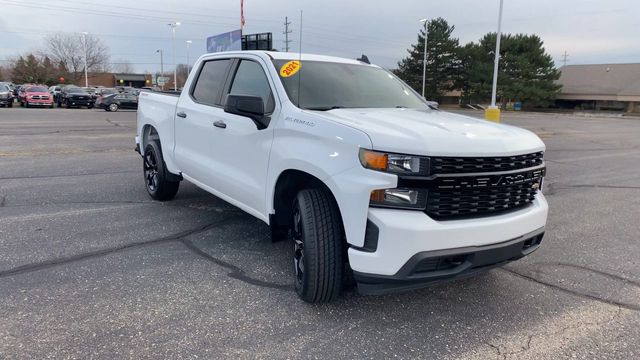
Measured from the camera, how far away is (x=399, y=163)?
300 centimetres

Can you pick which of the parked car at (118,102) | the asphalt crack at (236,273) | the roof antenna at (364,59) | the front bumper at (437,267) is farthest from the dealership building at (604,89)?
the front bumper at (437,267)

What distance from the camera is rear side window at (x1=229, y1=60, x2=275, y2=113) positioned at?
415 centimetres

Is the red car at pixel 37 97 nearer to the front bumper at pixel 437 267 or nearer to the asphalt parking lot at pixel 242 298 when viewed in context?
the asphalt parking lot at pixel 242 298

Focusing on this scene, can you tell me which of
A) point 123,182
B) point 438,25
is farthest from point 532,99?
point 123,182

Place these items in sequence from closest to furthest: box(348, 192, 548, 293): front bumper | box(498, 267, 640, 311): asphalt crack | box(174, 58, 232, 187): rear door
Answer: box(348, 192, 548, 293): front bumper < box(498, 267, 640, 311): asphalt crack < box(174, 58, 232, 187): rear door

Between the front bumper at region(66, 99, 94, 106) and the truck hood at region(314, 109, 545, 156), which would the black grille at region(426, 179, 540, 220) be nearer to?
the truck hood at region(314, 109, 545, 156)

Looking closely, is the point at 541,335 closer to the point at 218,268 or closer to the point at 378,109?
the point at 378,109

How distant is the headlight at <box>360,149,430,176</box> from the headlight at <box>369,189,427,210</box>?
0.12m

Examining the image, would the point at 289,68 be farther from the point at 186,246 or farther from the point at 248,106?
the point at 186,246

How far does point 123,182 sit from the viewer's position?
789cm

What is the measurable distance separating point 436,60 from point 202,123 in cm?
6365

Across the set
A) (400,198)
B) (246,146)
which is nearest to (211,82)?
(246,146)

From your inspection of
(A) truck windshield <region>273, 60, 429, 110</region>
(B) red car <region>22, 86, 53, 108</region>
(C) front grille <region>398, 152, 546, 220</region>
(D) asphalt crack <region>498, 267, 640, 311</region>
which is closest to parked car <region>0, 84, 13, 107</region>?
(B) red car <region>22, 86, 53, 108</region>

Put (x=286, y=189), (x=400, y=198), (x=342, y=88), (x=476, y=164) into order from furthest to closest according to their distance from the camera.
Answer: (x=342, y=88), (x=286, y=189), (x=476, y=164), (x=400, y=198)
